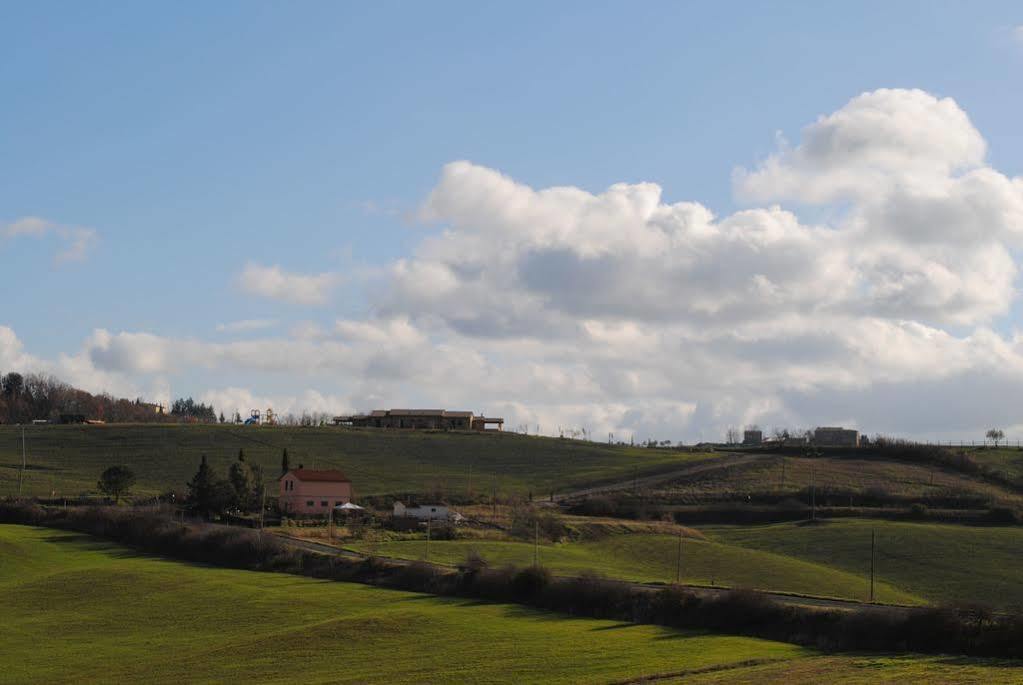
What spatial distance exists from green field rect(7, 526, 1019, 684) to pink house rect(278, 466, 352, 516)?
104ft

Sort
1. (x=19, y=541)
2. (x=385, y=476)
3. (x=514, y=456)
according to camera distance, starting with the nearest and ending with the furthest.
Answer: (x=19, y=541) < (x=385, y=476) < (x=514, y=456)

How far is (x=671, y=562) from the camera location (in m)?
89.5

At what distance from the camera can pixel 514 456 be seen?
167 metres

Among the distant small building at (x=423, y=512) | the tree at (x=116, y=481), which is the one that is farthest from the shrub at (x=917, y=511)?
the tree at (x=116, y=481)

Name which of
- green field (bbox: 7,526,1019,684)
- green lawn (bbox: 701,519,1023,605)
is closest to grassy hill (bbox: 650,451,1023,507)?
green lawn (bbox: 701,519,1023,605)

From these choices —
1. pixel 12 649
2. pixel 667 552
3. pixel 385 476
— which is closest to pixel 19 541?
pixel 12 649

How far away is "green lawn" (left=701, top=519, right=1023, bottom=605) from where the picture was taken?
82125mm

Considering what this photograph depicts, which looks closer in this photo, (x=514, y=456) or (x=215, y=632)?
(x=215, y=632)

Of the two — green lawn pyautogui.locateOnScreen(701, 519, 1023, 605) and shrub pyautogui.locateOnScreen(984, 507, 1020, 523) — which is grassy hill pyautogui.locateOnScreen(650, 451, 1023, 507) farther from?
green lawn pyautogui.locateOnScreen(701, 519, 1023, 605)

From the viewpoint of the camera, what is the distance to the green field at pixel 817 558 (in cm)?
7938

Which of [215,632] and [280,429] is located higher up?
[280,429]

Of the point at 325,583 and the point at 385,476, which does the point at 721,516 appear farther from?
the point at 325,583

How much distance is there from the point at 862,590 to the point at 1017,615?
29561mm

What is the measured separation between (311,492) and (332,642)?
5805cm
